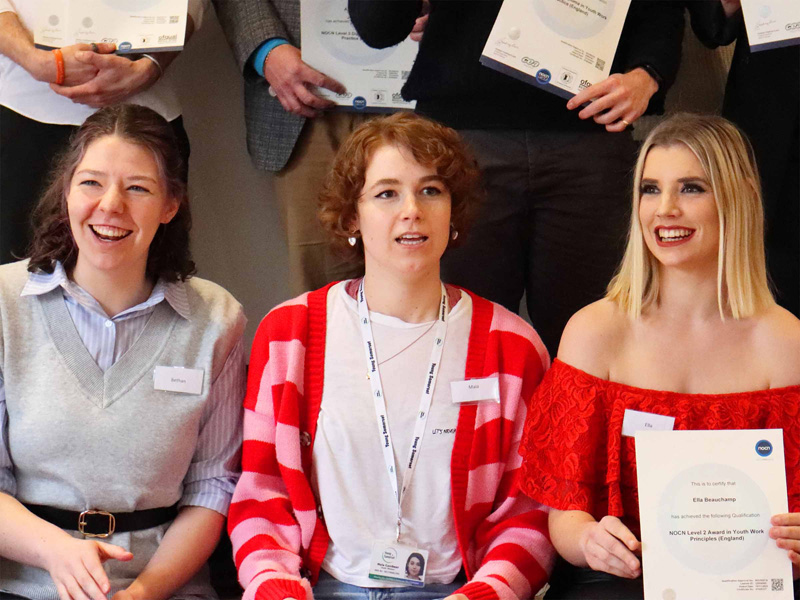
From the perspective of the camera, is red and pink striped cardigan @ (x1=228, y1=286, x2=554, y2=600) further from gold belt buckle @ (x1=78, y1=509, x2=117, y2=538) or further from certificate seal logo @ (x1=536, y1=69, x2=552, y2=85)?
certificate seal logo @ (x1=536, y1=69, x2=552, y2=85)

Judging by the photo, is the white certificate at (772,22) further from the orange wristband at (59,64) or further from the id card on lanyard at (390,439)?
the orange wristband at (59,64)

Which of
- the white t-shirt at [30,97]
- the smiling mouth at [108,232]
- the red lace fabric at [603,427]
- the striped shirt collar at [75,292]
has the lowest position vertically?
the red lace fabric at [603,427]

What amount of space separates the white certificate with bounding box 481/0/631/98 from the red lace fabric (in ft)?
2.37

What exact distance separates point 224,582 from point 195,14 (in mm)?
1610

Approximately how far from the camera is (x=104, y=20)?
2.46 metres

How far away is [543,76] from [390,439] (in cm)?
95

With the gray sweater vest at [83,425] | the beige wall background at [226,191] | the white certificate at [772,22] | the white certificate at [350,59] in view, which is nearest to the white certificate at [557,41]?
the white certificate at [772,22]

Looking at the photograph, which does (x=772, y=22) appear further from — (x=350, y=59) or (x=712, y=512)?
(x=712, y=512)

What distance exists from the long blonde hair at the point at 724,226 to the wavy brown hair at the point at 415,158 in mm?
419

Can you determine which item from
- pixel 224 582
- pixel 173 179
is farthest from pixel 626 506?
pixel 173 179

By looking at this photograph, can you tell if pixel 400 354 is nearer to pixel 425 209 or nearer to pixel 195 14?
pixel 425 209

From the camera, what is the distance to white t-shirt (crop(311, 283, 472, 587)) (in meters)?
2.01

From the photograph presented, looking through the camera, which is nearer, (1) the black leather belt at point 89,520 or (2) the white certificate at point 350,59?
(1) the black leather belt at point 89,520

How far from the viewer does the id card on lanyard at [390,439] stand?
1955mm
